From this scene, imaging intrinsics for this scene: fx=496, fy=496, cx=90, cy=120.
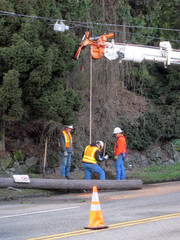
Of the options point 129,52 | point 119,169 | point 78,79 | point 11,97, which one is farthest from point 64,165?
point 78,79

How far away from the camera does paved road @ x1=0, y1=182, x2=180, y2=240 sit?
8.44m

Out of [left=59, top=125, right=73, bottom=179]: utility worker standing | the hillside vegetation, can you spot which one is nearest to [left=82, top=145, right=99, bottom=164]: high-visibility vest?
[left=59, top=125, right=73, bottom=179]: utility worker standing

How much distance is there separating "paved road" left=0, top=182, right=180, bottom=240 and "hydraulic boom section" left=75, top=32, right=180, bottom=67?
452 centimetres

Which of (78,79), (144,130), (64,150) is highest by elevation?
(78,79)

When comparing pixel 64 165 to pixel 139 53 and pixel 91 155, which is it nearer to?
pixel 91 155

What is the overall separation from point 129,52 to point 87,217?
7.52 metres

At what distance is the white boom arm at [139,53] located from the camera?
16328 millimetres

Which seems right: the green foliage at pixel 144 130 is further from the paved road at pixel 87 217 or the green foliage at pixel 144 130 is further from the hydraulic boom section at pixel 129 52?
the paved road at pixel 87 217

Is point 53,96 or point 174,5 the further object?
point 174,5

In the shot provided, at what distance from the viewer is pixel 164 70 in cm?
2931

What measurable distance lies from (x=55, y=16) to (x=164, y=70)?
40.0 feet

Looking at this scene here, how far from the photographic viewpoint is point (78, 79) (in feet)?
68.2

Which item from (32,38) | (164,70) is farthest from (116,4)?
(164,70)

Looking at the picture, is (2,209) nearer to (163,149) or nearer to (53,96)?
(53,96)
